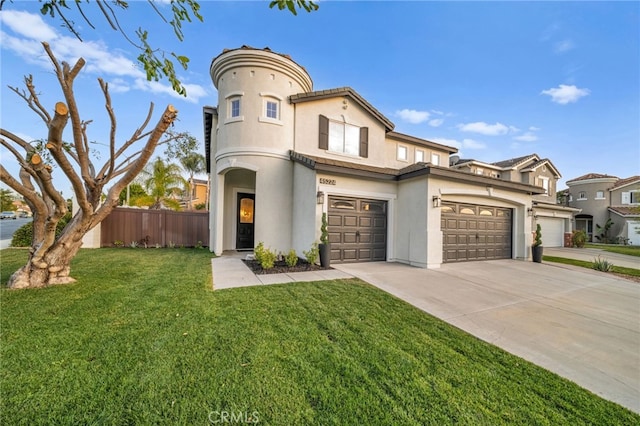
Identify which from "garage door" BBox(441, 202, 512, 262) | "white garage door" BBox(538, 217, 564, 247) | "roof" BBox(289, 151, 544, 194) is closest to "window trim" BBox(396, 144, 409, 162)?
"roof" BBox(289, 151, 544, 194)

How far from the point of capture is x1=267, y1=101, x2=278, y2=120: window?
9.73 metres

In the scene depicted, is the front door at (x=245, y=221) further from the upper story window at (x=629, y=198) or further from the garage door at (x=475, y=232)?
the upper story window at (x=629, y=198)

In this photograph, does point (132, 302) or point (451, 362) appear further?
point (132, 302)

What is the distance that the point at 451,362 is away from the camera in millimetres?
2854

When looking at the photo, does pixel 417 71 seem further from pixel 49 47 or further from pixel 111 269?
pixel 111 269

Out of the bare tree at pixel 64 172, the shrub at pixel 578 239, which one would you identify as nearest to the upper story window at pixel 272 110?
A: the bare tree at pixel 64 172

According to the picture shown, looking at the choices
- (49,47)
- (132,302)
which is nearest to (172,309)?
(132,302)

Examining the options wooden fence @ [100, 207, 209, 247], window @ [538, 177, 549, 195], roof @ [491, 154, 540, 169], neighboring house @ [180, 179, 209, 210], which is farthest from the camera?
neighboring house @ [180, 179, 209, 210]

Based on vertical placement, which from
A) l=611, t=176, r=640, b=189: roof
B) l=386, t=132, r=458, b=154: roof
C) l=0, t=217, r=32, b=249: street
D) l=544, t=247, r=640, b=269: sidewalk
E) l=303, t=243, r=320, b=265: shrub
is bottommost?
l=544, t=247, r=640, b=269: sidewalk

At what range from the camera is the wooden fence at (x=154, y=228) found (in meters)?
12.0

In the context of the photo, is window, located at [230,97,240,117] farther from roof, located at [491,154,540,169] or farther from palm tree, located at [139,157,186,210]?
roof, located at [491,154,540,169]

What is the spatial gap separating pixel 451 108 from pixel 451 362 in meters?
16.4

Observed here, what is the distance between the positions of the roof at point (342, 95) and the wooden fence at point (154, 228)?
8046 millimetres

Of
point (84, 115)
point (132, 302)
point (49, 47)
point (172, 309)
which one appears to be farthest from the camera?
point (84, 115)
